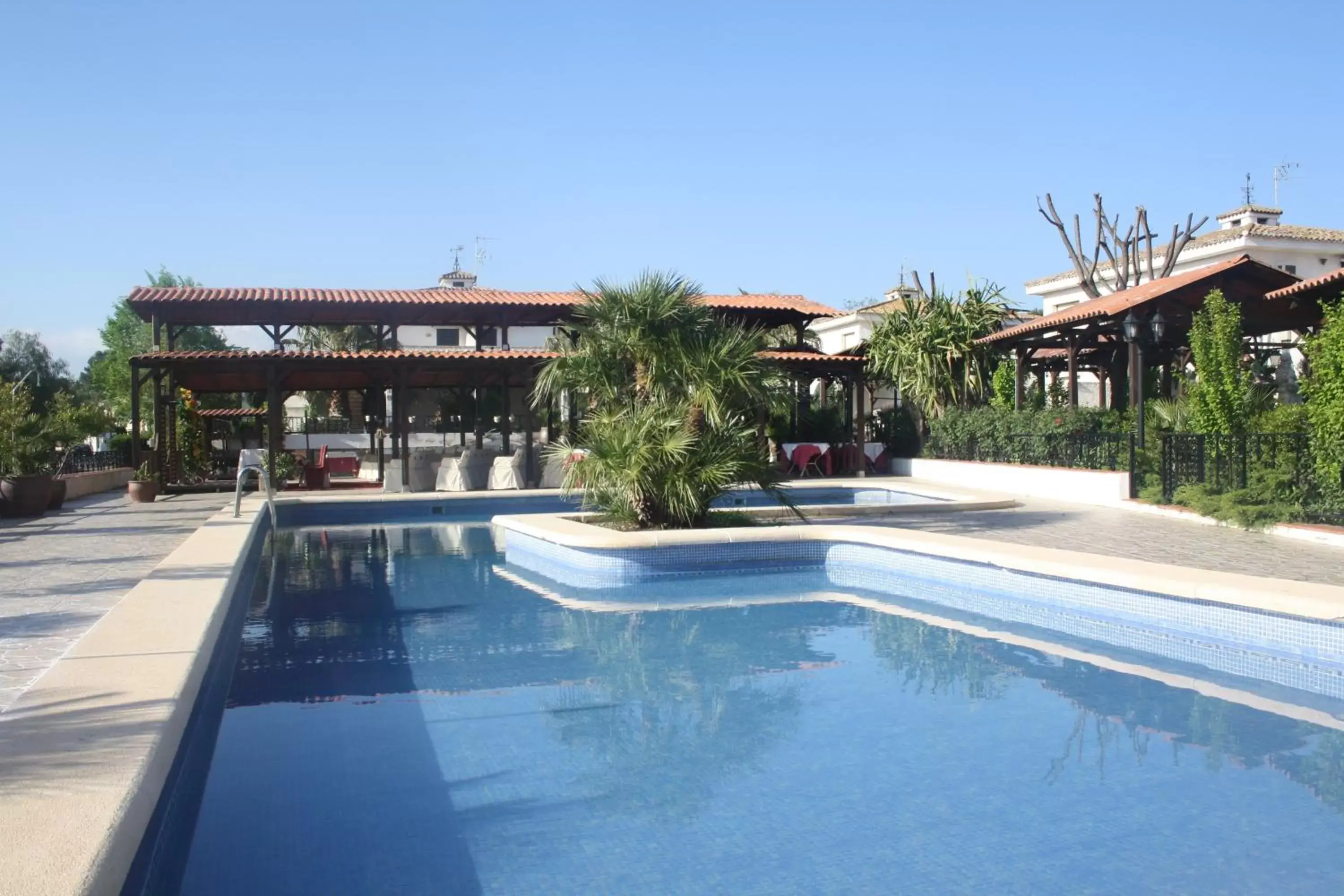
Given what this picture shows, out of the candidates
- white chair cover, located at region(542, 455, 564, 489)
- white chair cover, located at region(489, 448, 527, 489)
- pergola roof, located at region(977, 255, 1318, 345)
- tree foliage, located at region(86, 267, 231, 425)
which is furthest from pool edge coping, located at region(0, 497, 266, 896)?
tree foliage, located at region(86, 267, 231, 425)

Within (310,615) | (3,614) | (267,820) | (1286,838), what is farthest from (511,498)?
(1286,838)

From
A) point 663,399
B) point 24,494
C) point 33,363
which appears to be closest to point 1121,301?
point 663,399

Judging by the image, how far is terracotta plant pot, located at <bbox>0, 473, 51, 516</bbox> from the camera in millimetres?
14602

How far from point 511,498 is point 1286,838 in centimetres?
1497

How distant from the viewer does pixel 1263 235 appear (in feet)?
128

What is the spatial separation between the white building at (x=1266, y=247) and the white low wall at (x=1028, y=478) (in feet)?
57.3

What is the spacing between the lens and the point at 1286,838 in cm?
460

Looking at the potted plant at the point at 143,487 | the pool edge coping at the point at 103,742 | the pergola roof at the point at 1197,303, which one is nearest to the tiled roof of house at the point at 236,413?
the potted plant at the point at 143,487

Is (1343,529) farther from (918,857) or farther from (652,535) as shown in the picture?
(918,857)

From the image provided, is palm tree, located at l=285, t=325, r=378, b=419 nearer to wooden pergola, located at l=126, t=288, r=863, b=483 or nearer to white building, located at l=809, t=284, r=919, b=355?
wooden pergola, located at l=126, t=288, r=863, b=483

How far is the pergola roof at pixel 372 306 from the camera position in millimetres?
21547

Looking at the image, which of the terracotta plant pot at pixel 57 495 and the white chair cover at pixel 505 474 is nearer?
the terracotta plant pot at pixel 57 495

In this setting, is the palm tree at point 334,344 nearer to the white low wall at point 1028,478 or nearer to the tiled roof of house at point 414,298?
the tiled roof of house at point 414,298

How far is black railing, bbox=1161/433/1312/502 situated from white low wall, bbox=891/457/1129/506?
1210mm
